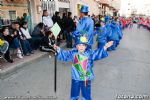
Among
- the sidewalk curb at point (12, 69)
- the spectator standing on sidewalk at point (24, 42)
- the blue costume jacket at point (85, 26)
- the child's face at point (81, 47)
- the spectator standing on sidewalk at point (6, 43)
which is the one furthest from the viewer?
the spectator standing on sidewalk at point (24, 42)

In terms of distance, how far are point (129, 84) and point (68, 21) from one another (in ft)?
21.2

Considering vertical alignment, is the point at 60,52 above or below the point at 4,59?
above

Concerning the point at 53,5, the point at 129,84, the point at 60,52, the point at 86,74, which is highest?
the point at 53,5

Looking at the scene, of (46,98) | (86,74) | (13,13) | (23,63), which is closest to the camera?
(86,74)

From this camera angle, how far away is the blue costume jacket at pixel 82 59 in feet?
13.9

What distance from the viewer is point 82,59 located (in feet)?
13.9

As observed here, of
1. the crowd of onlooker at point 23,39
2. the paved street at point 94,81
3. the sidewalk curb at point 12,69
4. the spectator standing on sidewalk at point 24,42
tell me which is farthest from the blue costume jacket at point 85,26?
the spectator standing on sidewalk at point 24,42

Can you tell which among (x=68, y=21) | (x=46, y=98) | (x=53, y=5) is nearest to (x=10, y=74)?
(x=46, y=98)

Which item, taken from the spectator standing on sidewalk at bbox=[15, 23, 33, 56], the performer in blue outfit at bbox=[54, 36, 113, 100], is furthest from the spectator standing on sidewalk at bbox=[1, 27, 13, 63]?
the performer in blue outfit at bbox=[54, 36, 113, 100]

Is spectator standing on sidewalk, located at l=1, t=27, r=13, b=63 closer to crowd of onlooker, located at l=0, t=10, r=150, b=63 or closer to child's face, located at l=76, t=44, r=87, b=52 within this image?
crowd of onlooker, located at l=0, t=10, r=150, b=63

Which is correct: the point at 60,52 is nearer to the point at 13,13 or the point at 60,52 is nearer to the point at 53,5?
the point at 13,13

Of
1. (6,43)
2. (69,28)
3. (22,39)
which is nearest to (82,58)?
(6,43)

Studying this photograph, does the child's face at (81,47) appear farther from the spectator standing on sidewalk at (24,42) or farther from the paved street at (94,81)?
the spectator standing on sidewalk at (24,42)

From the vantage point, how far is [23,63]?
26.1 ft
